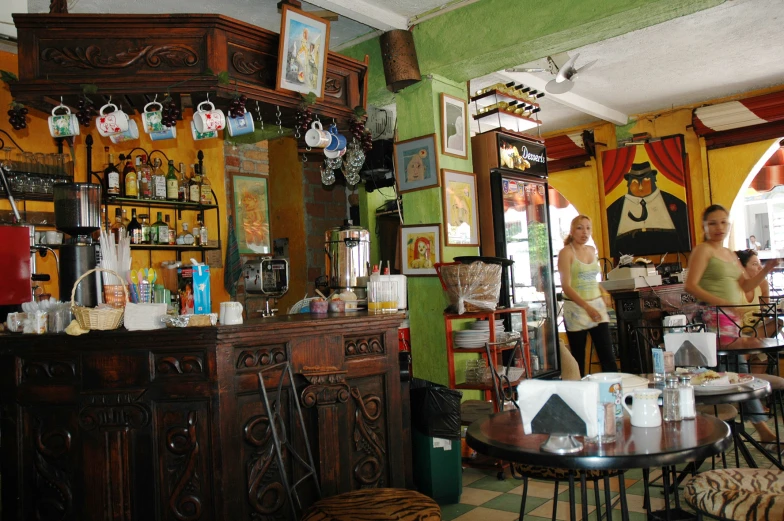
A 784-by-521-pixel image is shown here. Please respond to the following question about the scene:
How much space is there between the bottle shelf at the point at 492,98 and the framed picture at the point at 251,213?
2366mm

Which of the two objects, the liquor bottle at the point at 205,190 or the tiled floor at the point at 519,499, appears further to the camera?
the liquor bottle at the point at 205,190

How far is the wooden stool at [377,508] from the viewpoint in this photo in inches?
85.8

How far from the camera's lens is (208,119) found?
11.1ft

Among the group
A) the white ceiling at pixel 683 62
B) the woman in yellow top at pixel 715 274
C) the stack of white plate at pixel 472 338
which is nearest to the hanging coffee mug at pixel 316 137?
the stack of white plate at pixel 472 338

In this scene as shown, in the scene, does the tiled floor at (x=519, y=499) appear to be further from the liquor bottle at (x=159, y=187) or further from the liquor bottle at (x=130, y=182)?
the liquor bottle at (x=130, y=182)

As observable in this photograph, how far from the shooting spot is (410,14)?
16.5 ft

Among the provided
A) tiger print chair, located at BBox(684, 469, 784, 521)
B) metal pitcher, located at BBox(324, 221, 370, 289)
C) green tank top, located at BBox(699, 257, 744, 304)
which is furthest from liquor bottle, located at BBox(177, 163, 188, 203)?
tiger print chair, located at BBox(684, 469, 784, 521)

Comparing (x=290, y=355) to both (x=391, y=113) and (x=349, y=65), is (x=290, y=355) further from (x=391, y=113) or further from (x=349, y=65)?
(x=391, y=113)

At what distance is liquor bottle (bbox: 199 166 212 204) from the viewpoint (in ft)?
20.0

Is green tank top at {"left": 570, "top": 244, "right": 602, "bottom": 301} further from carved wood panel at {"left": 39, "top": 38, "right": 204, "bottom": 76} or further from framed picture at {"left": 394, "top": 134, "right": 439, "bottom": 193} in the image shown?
carved wood panel at {"left": 39, "top": 38, "right": 204, "bottom": 76}

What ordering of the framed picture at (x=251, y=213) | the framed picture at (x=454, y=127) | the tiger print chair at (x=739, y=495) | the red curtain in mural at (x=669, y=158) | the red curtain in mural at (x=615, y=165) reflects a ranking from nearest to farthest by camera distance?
the tiger print chair at (x=739, y=495) < the framed picture at (x=454, y=127) < the framed picture at (x=251, y=213) < the red curtain in mural at (x=669, y=158) < the red curtain in mural at (x=615, y=165)

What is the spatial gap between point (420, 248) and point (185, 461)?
9.07 ft

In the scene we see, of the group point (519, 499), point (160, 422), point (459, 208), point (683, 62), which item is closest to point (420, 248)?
point (459, 208)

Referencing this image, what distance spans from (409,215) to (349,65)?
146 cm
